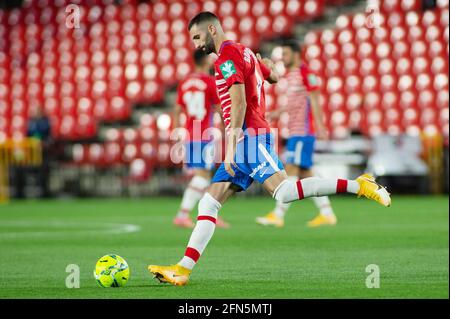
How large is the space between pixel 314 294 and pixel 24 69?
2137 cm

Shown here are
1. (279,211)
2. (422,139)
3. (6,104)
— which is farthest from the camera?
(6,104)

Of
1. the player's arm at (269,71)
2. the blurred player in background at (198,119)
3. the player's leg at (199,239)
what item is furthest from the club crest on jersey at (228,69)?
the blurred player in background at (198,119)

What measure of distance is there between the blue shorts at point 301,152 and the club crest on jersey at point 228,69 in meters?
5.50

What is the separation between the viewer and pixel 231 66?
6184mm

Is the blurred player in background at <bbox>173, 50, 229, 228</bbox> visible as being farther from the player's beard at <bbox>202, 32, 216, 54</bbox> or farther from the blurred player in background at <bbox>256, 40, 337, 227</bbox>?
the player's beard at <bbox>202, 32, 216, 54</bbox>

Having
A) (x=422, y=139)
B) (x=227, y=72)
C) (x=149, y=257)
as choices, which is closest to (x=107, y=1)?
(x=422, y=139)

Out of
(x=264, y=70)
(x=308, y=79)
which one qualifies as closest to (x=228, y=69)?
(x=264, y=70)

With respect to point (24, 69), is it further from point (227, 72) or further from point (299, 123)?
point (227, 72)

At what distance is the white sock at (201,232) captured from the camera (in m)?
6.38

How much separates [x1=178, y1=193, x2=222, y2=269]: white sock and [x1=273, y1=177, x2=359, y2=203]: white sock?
0.46 metres

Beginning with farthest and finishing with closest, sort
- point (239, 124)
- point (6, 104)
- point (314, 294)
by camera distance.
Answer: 1. point (6, 104)
2. point (239, 124)
3. point (314, 294)

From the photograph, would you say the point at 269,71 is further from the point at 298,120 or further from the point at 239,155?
the point at 298,120

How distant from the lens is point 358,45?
76.0 ft

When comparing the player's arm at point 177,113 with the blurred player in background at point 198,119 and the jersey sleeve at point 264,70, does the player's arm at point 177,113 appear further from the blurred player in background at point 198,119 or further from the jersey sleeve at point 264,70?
the jersey sleeve at point 264,70
